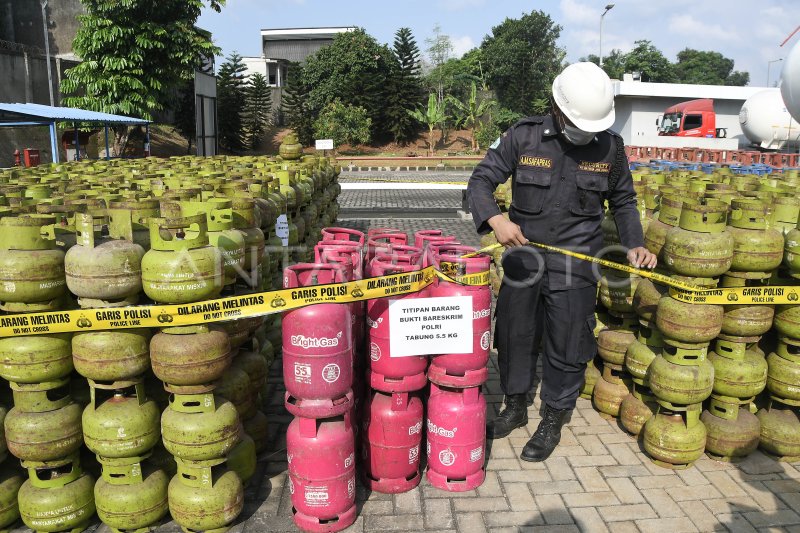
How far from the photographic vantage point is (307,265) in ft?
12.0

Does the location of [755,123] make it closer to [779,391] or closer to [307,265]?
[779,391]

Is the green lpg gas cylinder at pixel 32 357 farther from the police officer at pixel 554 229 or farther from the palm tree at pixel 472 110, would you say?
the palm tree at pixel 472 110

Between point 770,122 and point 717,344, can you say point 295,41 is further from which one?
point 717,344

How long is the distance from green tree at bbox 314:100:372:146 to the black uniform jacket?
37.4 m

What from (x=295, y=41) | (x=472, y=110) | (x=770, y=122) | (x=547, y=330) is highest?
(x=295, y=41)

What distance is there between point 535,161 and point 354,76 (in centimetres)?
4162

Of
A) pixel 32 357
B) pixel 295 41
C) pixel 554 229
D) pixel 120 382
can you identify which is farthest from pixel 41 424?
pixel 295 41

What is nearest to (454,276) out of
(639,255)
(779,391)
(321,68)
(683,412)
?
(639,255)

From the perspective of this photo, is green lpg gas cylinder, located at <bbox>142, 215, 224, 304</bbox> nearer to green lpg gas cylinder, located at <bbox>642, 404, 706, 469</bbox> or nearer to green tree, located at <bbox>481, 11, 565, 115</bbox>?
green lpg gas cylinder, located at <bbox>642, 404, 706, 469</bbox>

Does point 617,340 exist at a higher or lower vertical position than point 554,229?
lower

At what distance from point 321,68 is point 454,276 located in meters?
44.1

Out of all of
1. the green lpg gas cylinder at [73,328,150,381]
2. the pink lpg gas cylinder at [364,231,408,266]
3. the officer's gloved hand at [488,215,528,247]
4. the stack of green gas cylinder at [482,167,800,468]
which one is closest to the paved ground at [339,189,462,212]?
the pink lpg gas cylinder at [364,231,408,266]

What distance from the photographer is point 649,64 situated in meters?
71.9

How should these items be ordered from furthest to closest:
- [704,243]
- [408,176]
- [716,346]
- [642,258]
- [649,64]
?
1. [649,64]
2. [408,176]
3. [716,346]
4. [642,258]
5. [704,243]
